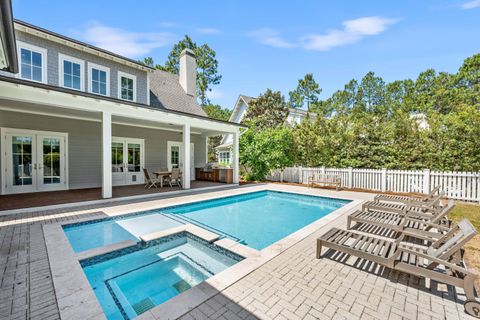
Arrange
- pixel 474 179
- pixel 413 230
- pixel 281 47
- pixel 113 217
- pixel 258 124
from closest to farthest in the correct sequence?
pixel 413 230 < pixel 113 217 < pixel 474 179 < pixel 281 47 < pixel 258 124

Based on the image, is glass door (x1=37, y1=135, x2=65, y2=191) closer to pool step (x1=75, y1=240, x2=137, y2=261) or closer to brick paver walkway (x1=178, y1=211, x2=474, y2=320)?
pool step (x1=75, y1=240, x2=137, y2=261)

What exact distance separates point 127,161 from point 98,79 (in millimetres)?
4246

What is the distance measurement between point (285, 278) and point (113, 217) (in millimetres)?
5303

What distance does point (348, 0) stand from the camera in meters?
9.52

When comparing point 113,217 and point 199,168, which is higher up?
point 199,168

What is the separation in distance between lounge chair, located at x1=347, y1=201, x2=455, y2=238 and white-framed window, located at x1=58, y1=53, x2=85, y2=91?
460 inches

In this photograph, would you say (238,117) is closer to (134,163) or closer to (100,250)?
(134,163)

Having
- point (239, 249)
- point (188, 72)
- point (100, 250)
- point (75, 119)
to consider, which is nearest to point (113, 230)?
point (100, 250)

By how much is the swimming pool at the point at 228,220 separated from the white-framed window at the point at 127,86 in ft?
22.8

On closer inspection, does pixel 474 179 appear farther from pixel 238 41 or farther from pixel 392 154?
pixel 238 41

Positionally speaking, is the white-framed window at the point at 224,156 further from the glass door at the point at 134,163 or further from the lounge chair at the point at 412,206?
the lounge chair at the point at 412,206

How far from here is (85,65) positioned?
32.2 ft

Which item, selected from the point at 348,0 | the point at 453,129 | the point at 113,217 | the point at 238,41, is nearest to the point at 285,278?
the point at 113,217

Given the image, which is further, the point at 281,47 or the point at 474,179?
the point at 281,47
